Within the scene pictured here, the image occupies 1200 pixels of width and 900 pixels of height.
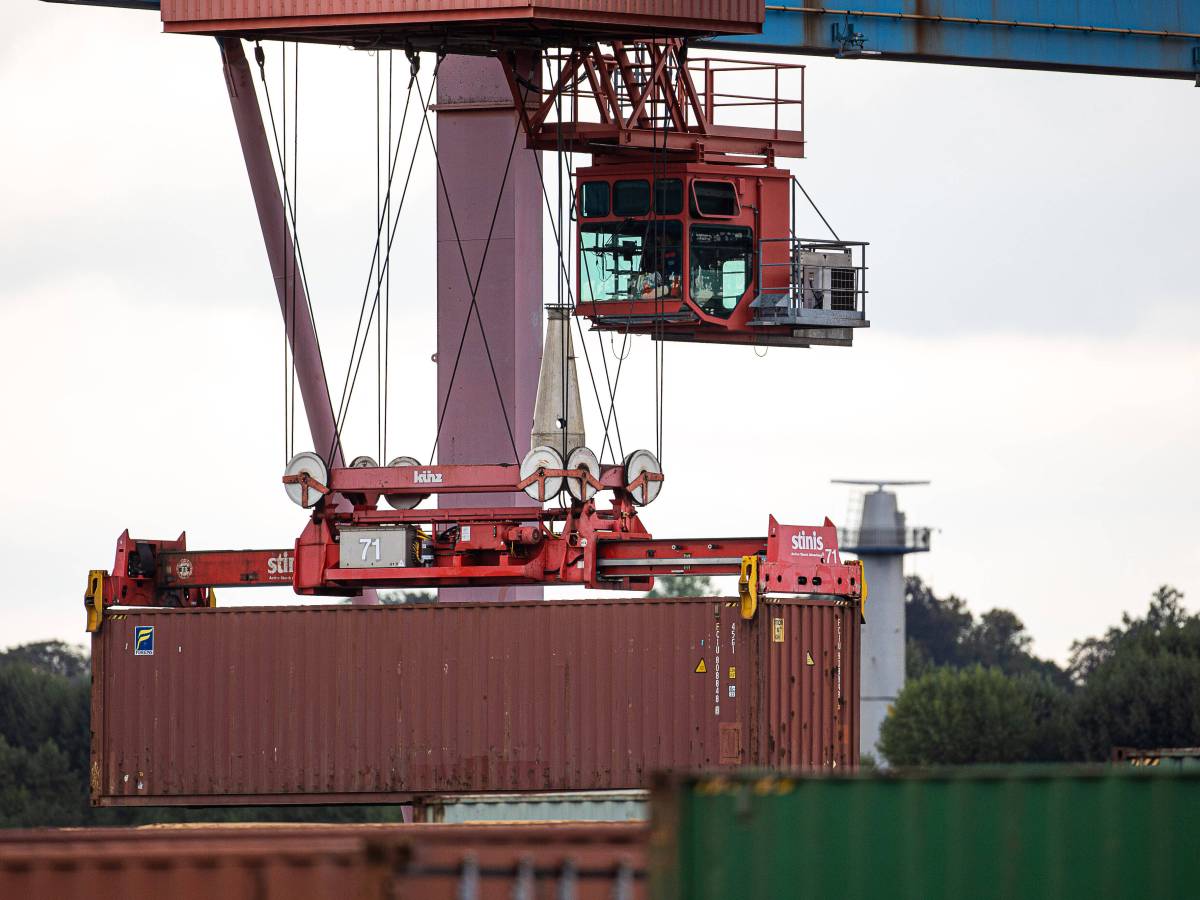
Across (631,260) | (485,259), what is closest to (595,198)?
(631,260)

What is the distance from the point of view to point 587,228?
3462 cm

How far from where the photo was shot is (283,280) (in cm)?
3269

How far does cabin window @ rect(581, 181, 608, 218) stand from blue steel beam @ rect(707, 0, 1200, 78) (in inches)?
111

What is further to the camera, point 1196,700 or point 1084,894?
point 1196,700

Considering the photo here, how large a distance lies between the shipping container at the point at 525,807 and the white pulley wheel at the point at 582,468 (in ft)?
11.7

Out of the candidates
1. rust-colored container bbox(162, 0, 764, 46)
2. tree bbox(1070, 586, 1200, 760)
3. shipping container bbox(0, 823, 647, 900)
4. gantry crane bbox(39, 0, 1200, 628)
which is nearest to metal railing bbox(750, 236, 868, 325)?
gantry crane bbox(39, 0, 1200, 628)

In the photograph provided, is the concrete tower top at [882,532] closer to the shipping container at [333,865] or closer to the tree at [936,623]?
the tree at [936,623]

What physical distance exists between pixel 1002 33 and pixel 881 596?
58.0 m

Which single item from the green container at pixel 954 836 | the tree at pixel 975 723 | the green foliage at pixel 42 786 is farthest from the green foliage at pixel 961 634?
the green container at pixel 954 836

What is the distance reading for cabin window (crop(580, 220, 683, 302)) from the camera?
34.0 m

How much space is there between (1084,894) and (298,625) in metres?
15.9

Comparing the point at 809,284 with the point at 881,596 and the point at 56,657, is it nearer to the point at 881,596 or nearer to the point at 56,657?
the point at 881,596

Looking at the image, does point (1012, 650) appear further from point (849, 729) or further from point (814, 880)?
point (814, 880)

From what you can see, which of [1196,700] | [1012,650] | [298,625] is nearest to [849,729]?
[298,625]
